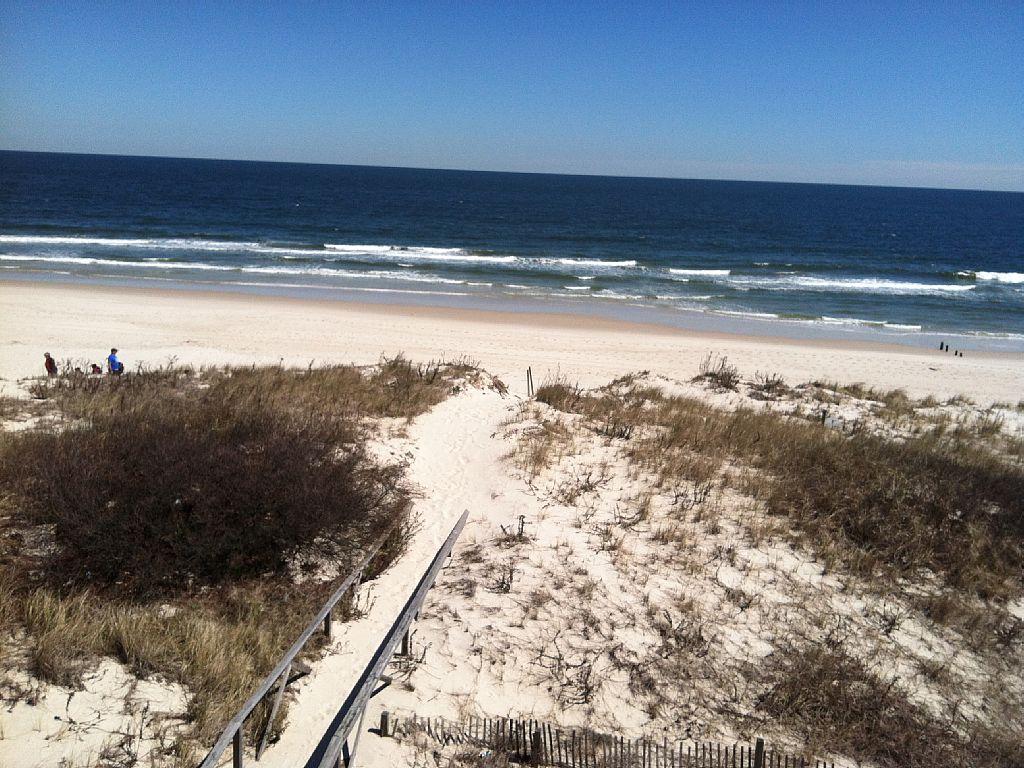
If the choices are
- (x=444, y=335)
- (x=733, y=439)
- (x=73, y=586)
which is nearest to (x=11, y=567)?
(x=73, y=586)

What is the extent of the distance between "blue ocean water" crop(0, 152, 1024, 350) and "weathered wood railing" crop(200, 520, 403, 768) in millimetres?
23874

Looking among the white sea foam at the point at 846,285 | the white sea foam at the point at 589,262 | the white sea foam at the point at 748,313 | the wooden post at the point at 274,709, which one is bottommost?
the wooden post at the point at 274,709

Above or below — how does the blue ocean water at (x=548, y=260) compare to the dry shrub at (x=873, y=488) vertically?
above

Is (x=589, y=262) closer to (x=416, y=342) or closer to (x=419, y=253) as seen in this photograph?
(x=419, y=253)

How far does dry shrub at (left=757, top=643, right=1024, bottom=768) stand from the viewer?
508 centimetres

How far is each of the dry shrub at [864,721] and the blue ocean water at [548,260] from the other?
23.1 meters

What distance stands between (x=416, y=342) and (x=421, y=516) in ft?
46.0

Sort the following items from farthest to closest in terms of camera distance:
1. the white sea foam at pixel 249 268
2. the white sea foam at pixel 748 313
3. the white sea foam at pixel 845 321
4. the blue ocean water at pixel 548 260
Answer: the white sea foam at pixel 249 268 → the blue ocean water at pixel 548 260 → the white sea foam at pixel 748 313 → the white sea foam at pixel 845 321

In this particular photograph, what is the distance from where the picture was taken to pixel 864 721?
17.4ft

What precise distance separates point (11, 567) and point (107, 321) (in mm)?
19576

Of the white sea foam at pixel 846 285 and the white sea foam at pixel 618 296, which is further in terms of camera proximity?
the white sea foam at pixel 846 285

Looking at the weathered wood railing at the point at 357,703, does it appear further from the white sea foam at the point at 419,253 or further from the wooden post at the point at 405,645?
the white sea foam at the point at 419,253

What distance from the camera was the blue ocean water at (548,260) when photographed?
3128 centimetres

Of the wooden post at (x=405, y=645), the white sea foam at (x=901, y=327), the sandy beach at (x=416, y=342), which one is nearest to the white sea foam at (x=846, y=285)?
the white sea foam at (x=901, y=327)
